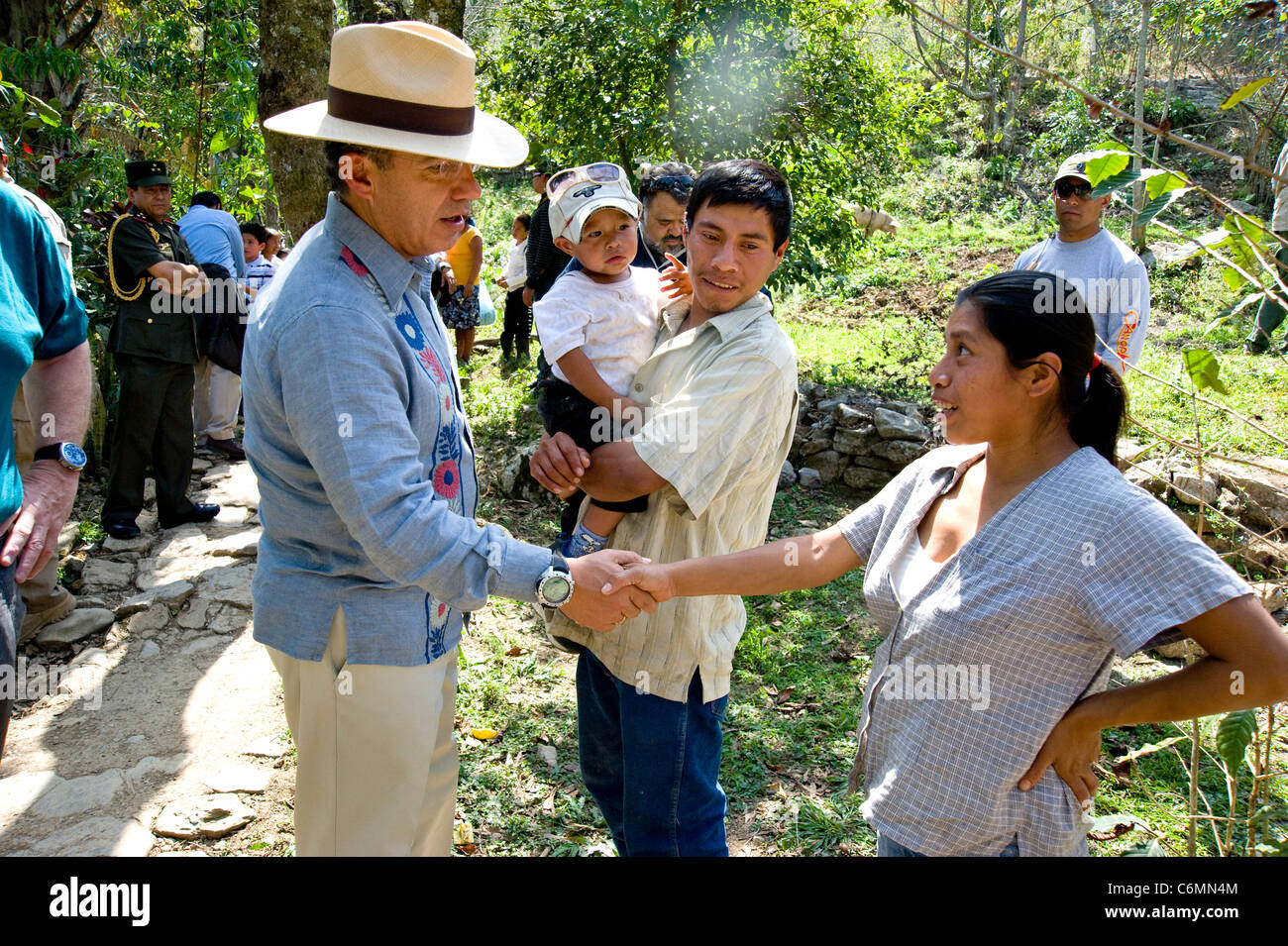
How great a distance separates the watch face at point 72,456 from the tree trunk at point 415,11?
3.69 metres

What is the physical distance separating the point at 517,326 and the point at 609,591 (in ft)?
25.7

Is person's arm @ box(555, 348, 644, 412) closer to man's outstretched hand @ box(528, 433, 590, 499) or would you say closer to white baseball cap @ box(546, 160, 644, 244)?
man's outstretched hand @ box(528, 433, 590, 499)

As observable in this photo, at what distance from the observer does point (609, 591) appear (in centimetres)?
224

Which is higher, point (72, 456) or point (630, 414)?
point (630, 414)

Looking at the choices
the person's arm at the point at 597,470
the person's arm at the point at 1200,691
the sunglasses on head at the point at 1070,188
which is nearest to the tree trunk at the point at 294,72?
the person's arm at the point at 597,470

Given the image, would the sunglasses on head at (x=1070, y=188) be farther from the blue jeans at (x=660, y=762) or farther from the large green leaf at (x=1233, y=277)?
the blue jeans at (x=660, y=762)

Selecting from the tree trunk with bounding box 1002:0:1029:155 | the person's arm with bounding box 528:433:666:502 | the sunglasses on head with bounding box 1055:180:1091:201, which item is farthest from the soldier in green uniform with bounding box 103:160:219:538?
the tree trunk with bounding box 1002:0:1029:155

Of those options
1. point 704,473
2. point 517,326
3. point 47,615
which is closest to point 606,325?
point 704,473

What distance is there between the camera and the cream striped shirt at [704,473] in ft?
7.43

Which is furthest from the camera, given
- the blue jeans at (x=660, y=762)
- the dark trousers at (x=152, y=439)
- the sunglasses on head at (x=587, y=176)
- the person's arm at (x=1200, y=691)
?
the dark trousers at (x=152, y=439)

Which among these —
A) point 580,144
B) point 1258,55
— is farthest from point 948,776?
point 1258,55

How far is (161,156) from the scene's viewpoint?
386 inches

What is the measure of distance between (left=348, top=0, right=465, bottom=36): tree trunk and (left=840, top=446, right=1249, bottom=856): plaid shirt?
4569mm

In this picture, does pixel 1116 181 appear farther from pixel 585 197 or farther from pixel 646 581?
pixel 585 197
